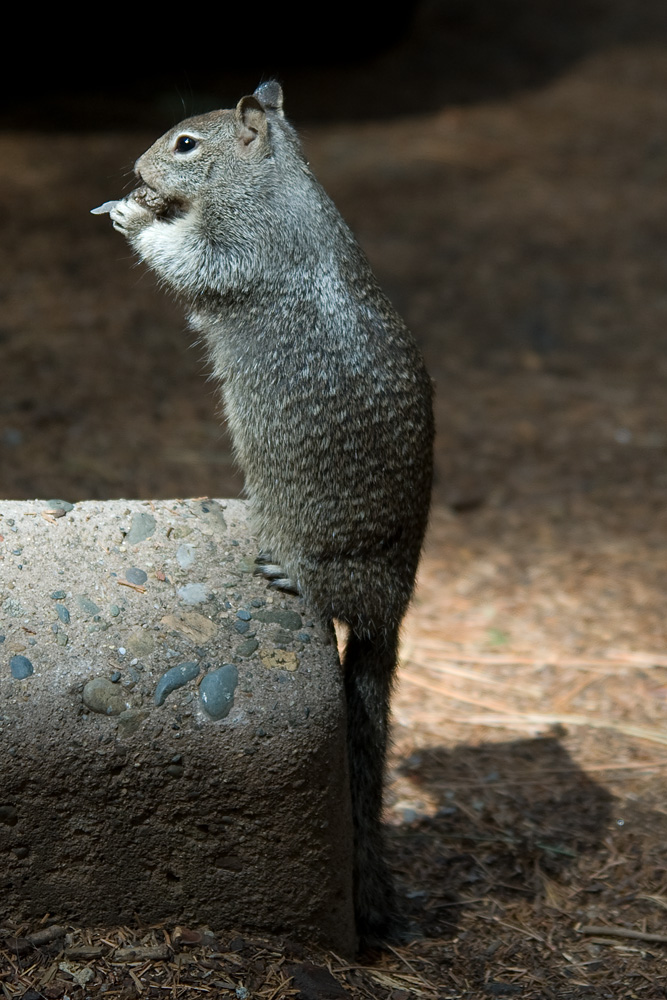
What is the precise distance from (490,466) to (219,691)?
4203 millimetres

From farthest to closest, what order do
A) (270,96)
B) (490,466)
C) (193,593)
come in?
(490,466)
(270,96)
(193,593)

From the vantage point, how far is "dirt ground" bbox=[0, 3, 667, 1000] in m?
3.33

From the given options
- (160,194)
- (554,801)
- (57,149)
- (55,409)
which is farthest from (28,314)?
(554,801)

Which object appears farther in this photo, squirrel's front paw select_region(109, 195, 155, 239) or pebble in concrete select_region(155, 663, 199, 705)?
squirrel's front paw select_region(109, 195, 155, 239)

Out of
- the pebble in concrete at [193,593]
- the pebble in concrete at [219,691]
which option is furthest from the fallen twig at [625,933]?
the pebble in concrete at [193,593]

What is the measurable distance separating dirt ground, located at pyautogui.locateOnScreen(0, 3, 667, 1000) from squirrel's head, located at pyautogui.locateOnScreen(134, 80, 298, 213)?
6.96 feet

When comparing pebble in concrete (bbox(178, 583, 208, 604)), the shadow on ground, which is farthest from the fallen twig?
pebble in concrete (bbox(178, 583, 208, 604))

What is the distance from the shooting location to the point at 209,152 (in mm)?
3184

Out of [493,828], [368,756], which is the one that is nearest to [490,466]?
[493,828]

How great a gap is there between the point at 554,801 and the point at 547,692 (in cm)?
74

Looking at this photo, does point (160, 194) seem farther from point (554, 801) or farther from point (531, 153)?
point (531, 153)

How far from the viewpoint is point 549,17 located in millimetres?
12625

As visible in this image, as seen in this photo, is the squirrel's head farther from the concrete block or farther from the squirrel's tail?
the squirrel's tail

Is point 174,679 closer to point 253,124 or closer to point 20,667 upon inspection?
point 20,667
